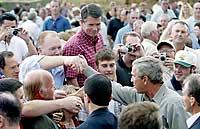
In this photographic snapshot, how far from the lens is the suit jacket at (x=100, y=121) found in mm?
4434

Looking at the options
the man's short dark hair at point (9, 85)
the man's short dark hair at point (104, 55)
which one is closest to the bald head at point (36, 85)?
the man's short dark hair at point (9, 85)

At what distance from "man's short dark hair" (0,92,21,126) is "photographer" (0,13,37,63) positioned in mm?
3598

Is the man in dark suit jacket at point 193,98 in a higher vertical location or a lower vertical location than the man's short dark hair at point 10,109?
lower

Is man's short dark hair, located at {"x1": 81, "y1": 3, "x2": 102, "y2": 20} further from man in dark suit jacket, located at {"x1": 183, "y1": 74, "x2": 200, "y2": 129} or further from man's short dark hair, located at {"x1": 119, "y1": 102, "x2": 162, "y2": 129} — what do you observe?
man's short dark hair, located at {"x1": 119, "y1": 102, "x2": 162, "y2": 129}

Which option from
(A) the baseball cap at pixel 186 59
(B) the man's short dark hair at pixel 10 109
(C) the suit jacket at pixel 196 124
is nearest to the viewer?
(B) the man's short dark hair at pixel 10 109

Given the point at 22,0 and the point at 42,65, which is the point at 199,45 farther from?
the point at 22,0

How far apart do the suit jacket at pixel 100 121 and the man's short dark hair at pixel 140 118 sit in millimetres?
692

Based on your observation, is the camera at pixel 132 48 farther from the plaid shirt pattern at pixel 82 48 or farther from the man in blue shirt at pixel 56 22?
the man in blue shirt at pixel 56 22

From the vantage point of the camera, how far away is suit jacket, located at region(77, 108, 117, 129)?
443cm

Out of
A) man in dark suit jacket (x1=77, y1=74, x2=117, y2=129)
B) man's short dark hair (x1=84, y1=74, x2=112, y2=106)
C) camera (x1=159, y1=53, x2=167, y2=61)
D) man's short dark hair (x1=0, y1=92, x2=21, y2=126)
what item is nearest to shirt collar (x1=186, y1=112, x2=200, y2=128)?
man in dark suit jacket (x1=77, y1=74, x2=117, y2=129)

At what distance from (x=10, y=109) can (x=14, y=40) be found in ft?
14.4

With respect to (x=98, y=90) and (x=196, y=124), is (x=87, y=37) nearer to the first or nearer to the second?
(x=98, y=90)

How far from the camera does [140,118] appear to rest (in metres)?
3.69

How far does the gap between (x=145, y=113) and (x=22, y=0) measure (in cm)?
2292
